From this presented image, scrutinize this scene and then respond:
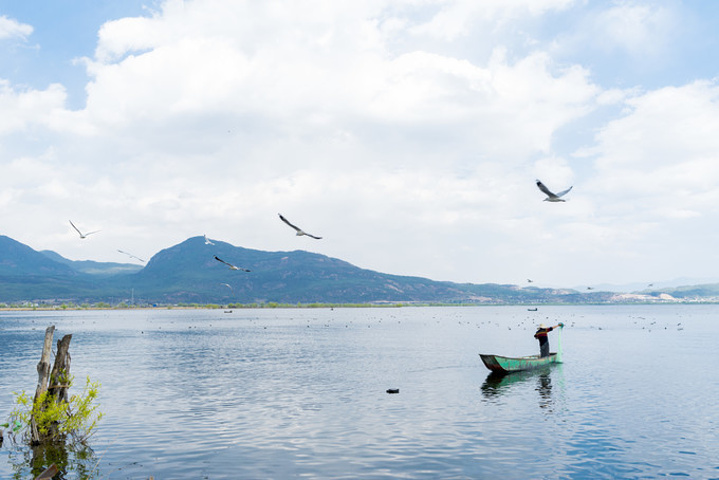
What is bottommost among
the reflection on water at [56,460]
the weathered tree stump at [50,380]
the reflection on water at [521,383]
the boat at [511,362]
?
the reflection on water at [521,383]

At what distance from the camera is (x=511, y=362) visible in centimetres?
5678

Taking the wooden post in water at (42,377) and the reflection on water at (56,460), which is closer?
the reflection on water at (56,460)

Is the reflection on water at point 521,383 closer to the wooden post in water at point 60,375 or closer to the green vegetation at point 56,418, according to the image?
the green vegetation at point 56,418

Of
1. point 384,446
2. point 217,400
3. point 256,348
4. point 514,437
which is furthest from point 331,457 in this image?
point 256,348

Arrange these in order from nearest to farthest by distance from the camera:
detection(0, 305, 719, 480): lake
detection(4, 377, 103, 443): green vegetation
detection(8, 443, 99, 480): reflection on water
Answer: detection(8, 443, 99, 480): reflection on water < detection(0, 305, 719, 480): lake < detection(4, 377, 103, 443): green vegetation

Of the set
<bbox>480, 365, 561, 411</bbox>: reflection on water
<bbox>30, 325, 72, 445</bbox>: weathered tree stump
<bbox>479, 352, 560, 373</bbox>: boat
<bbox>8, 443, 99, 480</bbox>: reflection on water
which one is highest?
<bbox>30, 325, 72, 445</bbox>: weathered tree stump

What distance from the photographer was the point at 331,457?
28.0 m

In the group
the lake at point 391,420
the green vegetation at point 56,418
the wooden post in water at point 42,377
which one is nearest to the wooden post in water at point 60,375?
the green vegetation at point 56,418

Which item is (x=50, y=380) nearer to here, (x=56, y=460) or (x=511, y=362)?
(x=56, y=460)

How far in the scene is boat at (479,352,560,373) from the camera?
54.8 m

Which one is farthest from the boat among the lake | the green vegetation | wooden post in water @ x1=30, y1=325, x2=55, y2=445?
wooden post in water @ x1=30, y1=325, x2=55, y2=445

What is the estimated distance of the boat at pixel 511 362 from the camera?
5478 cm

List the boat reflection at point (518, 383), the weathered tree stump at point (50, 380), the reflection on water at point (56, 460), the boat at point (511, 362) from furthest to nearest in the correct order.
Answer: the boat at point (511, 362), the boat reflection at point (518, 383), the weathered tree stump at point (50, 380), the reflection on water at point (56, 460)

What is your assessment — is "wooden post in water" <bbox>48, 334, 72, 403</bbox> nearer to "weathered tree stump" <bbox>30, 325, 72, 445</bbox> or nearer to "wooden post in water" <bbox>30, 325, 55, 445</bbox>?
"weathered tree stump" <bbox>30, 325, 72, 445</bbox>
